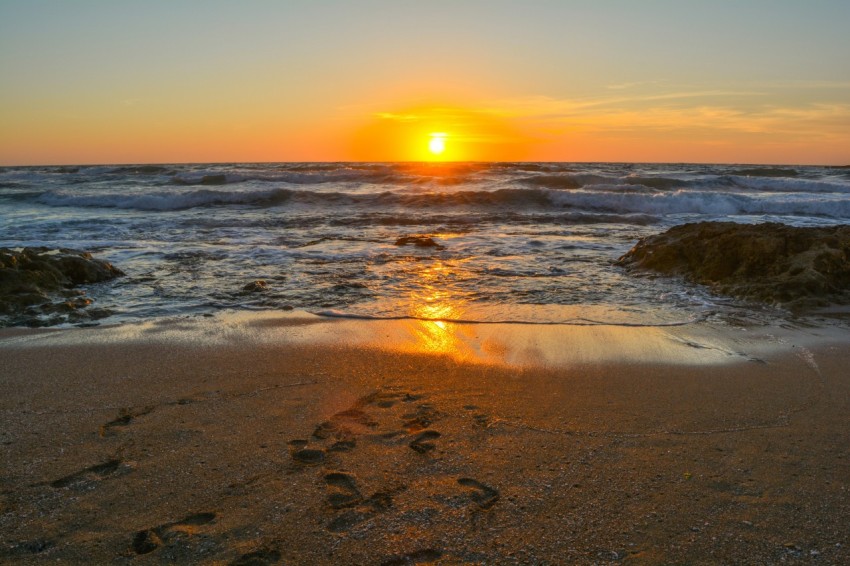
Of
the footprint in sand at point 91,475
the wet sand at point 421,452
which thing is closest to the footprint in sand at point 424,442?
the wet sand at point 421,452

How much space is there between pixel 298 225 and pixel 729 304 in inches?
349

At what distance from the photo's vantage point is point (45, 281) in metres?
5.78

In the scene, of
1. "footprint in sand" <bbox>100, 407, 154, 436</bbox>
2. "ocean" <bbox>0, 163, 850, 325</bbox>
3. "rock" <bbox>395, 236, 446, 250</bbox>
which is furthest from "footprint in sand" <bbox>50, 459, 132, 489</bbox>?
"rock" <bbox>395, 236, 446, 250</bbox>

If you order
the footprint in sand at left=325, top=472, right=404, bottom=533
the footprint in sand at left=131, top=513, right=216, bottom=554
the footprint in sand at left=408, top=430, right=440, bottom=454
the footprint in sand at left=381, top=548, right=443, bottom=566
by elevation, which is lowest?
the footprint in sand at left=381, top=548, right=443, bottom=566

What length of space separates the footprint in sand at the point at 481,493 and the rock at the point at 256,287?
4.10m

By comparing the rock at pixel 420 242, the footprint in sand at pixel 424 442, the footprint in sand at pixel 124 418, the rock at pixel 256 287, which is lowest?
the footprint in sand at pixel 424 442

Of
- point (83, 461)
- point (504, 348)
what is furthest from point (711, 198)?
point (83, 461)

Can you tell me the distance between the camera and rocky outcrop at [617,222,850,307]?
5.56 metres

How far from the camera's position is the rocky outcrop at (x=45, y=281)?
503 cm

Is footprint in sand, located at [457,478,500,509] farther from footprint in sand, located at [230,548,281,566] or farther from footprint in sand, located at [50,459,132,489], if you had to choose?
footprint in sand, located at [50,459,132,489]

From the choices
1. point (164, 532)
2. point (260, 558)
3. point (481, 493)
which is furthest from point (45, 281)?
point (481, 493)

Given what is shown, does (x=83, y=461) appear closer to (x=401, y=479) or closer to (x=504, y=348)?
(x=401, y=479)

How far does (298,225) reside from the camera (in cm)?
1252

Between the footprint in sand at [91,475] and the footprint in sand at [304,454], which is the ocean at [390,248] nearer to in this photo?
the footprint in sand at [304,454]
